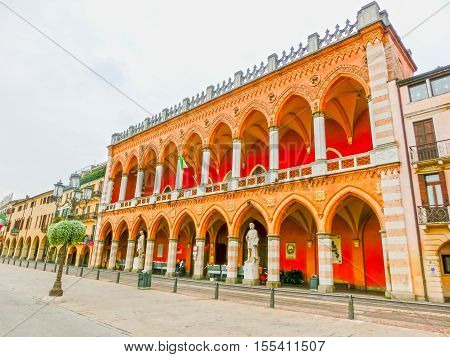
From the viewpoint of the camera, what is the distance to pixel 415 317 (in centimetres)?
810

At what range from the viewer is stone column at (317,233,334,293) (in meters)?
12.5

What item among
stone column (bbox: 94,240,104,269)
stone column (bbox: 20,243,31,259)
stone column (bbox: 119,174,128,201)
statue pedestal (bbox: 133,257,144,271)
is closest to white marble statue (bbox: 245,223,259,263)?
statue pedestal (bbox: 133,257,144,271)

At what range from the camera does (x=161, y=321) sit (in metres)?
6.73

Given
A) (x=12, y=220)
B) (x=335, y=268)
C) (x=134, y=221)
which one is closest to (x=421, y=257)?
(x=335, y=268)

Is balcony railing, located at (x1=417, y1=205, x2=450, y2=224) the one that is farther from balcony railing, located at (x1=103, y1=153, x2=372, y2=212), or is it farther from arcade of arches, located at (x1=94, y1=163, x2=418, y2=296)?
balcony railing, located at (x1=103, y1=153, x2=372, y2=212)

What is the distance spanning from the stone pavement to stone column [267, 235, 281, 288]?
5.14 m

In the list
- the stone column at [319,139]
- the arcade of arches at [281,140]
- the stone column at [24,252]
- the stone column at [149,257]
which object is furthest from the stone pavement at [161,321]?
the stone column at [24,252]

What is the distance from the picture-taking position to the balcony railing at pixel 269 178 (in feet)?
43.3

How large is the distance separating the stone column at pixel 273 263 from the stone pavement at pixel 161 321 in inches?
202

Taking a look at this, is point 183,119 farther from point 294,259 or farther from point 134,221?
point 294,259

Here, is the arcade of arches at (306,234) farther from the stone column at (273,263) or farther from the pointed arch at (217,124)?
the pointed arch at (217,124)

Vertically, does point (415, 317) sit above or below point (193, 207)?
below

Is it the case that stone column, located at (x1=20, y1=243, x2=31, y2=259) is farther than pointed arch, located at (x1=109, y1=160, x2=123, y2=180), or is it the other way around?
stone column, located at (x1=20, y1=243, x2=31, y2=259)
